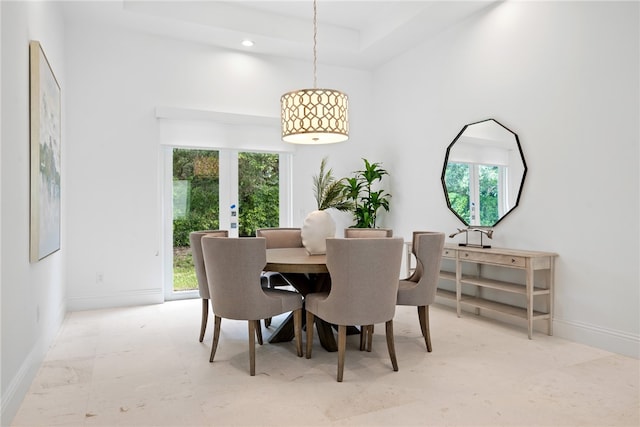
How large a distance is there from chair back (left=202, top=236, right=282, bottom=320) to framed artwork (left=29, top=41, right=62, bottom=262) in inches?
39.8

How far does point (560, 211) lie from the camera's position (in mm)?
3422

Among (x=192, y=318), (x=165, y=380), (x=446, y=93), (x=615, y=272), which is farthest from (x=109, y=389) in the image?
(x=446, y=93)

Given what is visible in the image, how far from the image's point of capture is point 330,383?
244cm

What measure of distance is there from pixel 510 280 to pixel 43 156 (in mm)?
3814

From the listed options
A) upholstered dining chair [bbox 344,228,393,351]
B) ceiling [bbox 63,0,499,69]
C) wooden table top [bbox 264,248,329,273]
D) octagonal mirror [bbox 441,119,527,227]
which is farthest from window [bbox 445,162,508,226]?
wooden table top [bbox 264,248,329,273]

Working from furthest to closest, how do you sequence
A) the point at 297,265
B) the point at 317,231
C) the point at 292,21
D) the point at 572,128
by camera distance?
the point at 292,21, the point at 572,128, the point at 317,231, the point at 297,265

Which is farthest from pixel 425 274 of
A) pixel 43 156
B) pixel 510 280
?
pixel 43 156

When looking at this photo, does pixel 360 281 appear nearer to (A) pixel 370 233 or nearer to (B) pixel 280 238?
(A) pixel 370 233

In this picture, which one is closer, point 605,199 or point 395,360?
point 395,360

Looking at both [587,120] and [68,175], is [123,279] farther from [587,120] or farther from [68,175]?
[587,120]

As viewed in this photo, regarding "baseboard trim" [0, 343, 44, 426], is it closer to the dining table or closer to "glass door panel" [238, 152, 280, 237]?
the dining table

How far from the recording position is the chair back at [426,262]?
295 centimetres

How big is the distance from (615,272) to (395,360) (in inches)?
70.1

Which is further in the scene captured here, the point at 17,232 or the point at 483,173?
the point at 483,173
